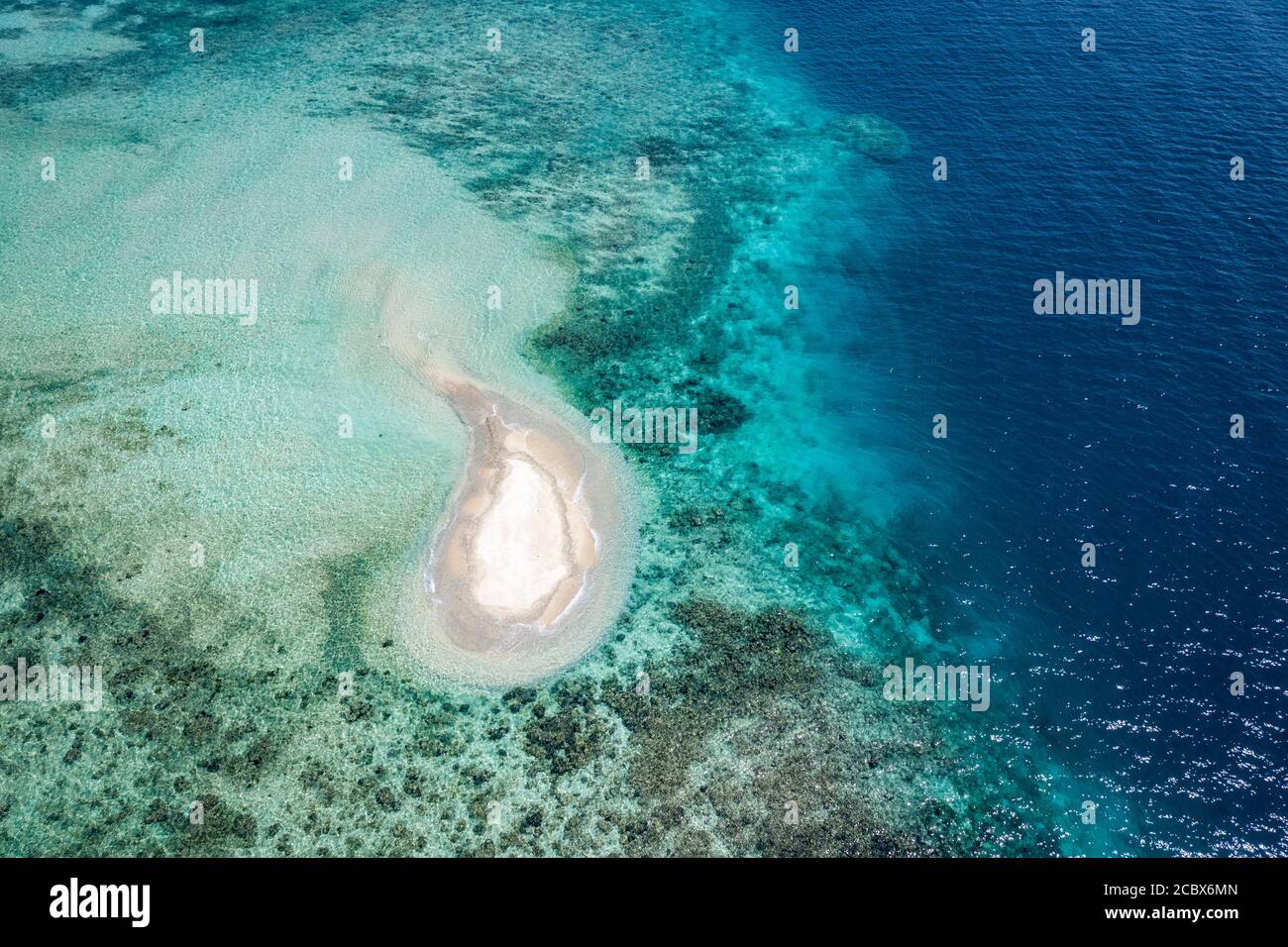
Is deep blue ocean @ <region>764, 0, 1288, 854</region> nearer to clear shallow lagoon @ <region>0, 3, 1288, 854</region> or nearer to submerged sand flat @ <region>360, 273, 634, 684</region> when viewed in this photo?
clear shallow lagoon @ <region>0, 3, 1288, 854</region>

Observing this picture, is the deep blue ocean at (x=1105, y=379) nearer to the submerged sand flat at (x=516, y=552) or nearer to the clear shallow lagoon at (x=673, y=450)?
the clear shallow lagoon at (x=673, y=450)

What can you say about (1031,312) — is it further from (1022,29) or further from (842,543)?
(1022,29)

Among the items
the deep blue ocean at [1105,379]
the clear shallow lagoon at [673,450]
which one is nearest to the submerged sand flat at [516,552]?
the clear shallow lagoon at [673,450]

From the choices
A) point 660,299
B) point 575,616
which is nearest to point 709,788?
point 575,616

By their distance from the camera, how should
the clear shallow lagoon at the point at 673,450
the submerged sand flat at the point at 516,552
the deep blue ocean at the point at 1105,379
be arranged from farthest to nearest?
the submerged sand flat at the point at 516,552, the deep blue ocean at the point at 1105,379, the clear shallow lagoon at the point at 673,450

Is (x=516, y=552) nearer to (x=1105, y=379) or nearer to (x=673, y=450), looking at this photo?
(x=673, y=450)

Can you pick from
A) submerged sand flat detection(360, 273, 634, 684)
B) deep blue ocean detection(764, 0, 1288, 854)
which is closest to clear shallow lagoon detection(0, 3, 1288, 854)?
deep blue ocean detection(764, 0, 1288, 854)

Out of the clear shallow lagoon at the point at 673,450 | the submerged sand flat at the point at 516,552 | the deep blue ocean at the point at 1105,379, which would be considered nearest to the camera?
the clear shallow lagoon at the point at 673,450
